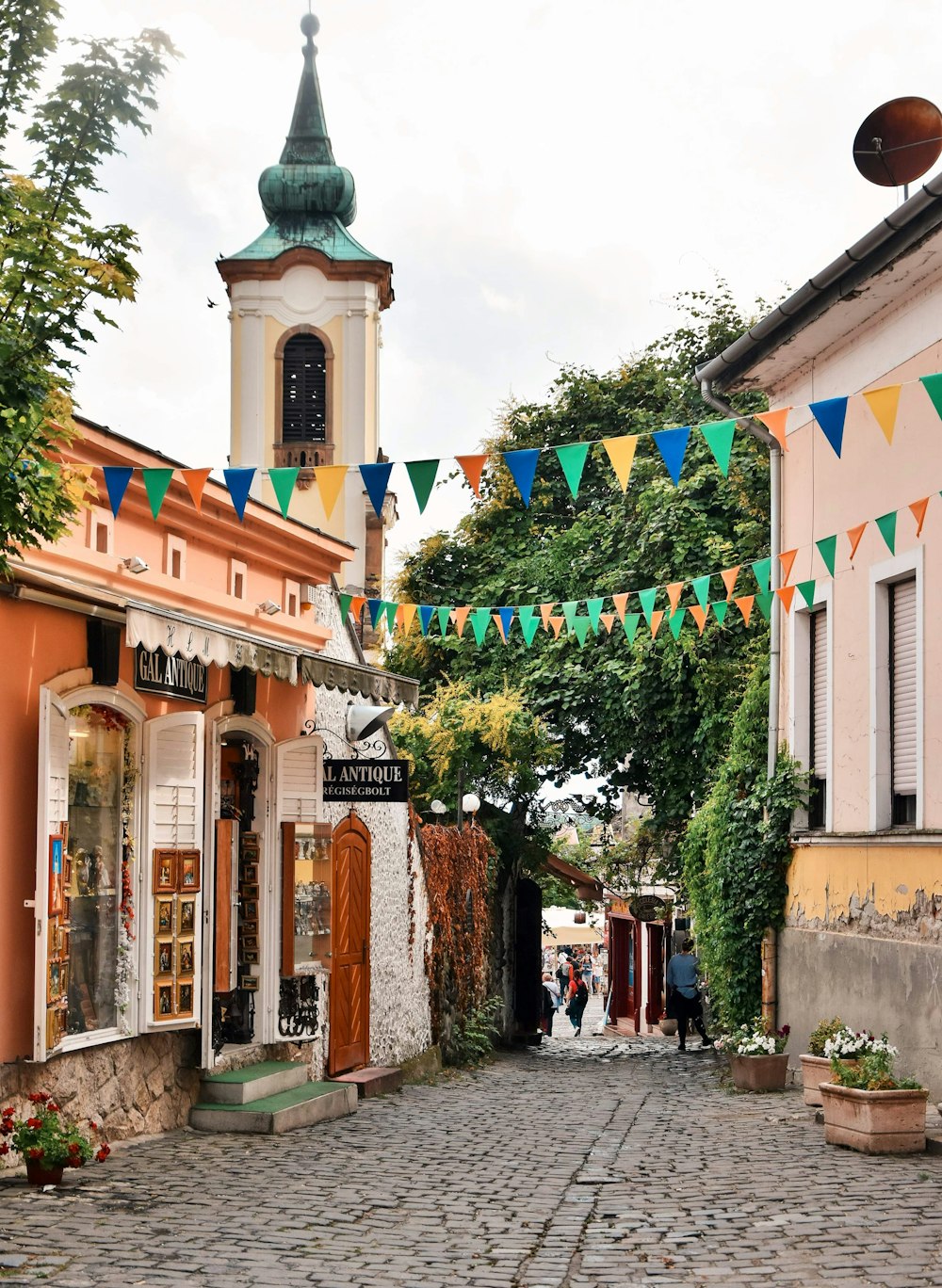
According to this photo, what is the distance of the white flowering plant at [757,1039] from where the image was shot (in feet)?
47.4

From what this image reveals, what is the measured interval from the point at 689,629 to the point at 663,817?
3.45m

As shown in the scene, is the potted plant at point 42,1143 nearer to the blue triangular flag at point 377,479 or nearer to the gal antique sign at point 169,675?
the gal antique sign at point 169,675

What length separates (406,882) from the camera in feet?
55.3

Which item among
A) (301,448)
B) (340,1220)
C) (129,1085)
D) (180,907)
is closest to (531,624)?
(180,907)

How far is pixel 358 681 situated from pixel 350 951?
9.86 feet

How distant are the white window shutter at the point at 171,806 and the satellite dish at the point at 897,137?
753 cm

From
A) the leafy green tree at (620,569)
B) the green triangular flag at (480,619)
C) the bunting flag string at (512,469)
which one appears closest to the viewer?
the bunting flag string at (512,469)

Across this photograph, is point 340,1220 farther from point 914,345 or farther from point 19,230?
point 914,345

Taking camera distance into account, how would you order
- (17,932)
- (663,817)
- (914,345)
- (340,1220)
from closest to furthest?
(340,1220)
(17,932)
(914,345)
(663,817)

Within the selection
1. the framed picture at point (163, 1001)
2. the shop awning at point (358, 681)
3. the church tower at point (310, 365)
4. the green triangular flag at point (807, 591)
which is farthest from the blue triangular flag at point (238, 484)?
the church tower at point (310, 365)

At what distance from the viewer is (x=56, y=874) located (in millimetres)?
9656

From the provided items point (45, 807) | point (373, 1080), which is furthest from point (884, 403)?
point (373, 1080)

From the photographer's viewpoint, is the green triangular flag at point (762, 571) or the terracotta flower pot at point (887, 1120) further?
the green triangular flag at point (762, 571)

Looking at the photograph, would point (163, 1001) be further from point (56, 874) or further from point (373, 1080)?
point (373, 1080)
